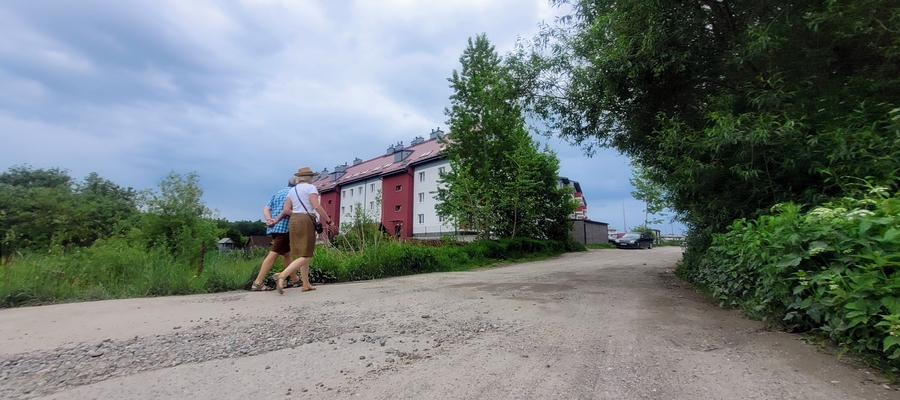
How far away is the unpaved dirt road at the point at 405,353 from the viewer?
2240mm

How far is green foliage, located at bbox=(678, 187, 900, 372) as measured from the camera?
2.25 meters

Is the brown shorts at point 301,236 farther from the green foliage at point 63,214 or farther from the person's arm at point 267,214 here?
the green foliage at point 63,214

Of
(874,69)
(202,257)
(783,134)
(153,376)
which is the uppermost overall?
(874,69)

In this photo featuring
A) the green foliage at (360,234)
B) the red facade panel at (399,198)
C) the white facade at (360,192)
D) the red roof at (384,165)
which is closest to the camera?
the green foliage at (360,234)

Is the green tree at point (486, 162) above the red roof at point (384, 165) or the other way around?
the other way around

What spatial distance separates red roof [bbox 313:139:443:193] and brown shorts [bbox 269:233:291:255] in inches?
1131

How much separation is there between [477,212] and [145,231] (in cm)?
1075

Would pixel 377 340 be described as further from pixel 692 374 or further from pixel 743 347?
pixel 743 347

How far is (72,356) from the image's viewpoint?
2.67 m

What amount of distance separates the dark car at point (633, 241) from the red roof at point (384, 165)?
16.0 meters

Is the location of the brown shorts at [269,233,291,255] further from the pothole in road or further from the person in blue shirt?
the pothole in road

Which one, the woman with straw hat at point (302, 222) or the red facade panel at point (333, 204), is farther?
the red facade panel at point (333, 204)

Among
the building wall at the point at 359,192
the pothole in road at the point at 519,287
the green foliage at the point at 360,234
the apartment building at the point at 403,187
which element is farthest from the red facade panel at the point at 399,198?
the pothole in road at the point at 519,287

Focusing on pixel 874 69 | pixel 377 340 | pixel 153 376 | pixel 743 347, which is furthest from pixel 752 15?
pixel 153 376
